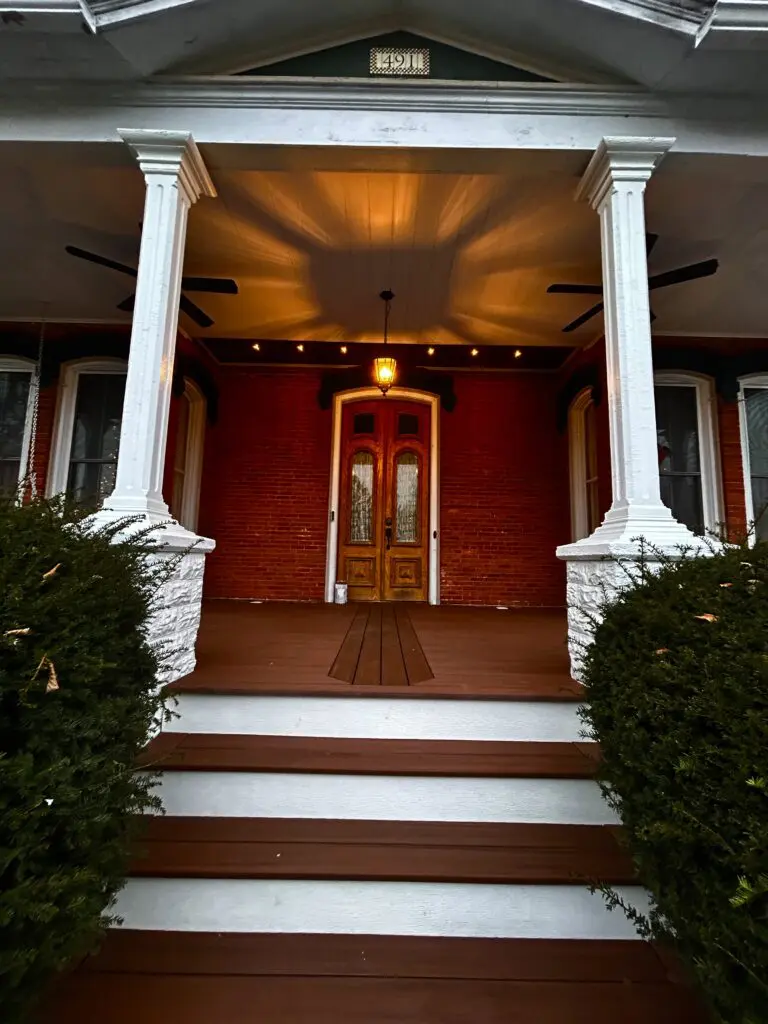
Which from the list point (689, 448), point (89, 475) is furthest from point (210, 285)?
point (689, 448)

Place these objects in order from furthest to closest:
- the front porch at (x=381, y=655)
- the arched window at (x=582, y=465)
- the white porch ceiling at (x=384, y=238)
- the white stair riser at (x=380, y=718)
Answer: the arched window at (x=582, y=465)
the white porch ceiling at (x=384, y=238)
the front porch at (x=381, y=655)
the white stair riser at (x=380, y=718)

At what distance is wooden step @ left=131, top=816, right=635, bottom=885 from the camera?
5.18ft

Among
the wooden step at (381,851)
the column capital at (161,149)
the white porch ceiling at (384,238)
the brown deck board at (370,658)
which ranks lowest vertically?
the wooden step at (381,851)

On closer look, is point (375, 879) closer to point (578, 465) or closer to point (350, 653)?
point (350, 653)

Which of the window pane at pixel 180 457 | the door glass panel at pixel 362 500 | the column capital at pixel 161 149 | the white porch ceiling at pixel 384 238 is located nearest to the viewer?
the column capital at pixel 161 149

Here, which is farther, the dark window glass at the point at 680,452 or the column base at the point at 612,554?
the dark window glass at the point at 680,452

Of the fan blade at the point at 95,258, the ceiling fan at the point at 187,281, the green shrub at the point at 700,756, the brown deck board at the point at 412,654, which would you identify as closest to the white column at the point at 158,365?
the brown deck board at the point at 412,654

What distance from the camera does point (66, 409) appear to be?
5.44m

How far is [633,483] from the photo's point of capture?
256 cm

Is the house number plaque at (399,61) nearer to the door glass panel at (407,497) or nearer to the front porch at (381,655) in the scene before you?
the front porch at (381,655)

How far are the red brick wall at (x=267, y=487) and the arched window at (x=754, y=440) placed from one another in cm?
465

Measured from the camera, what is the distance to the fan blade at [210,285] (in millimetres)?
4117

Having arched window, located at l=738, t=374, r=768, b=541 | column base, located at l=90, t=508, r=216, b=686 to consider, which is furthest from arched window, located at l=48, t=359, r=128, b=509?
arched window, located at l=738, t=374, r=768, b=541

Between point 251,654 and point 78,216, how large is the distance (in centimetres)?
328
